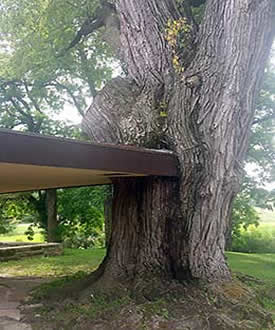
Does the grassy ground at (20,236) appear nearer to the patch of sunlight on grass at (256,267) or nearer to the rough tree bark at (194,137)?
the patch of sunlight on grass at (256,267)

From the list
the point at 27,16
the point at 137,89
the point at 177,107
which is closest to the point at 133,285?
the point at 177,107

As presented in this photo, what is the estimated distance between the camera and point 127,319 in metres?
3.89

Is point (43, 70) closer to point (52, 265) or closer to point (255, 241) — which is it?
point (52, 265)

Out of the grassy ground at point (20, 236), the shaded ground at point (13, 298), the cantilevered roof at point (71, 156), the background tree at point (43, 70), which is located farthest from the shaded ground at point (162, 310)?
the grassy ground at point (20, 236)

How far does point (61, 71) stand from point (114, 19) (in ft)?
18.9

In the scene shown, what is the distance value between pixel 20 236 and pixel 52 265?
8.46 meters

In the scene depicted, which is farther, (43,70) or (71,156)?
(43,70)

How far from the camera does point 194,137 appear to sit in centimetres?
449

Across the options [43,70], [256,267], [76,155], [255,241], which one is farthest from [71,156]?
[255,241]

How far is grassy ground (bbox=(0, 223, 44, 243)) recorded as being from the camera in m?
14.6

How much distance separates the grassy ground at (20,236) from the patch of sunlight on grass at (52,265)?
4.69m

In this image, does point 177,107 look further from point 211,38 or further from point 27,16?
point 27,16

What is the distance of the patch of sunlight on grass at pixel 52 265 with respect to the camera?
24.5 feet

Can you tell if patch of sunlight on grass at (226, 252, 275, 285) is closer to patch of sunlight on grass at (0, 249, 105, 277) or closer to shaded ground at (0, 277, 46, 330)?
patch of sunlight on grass at (0, 249, 105, 277)
